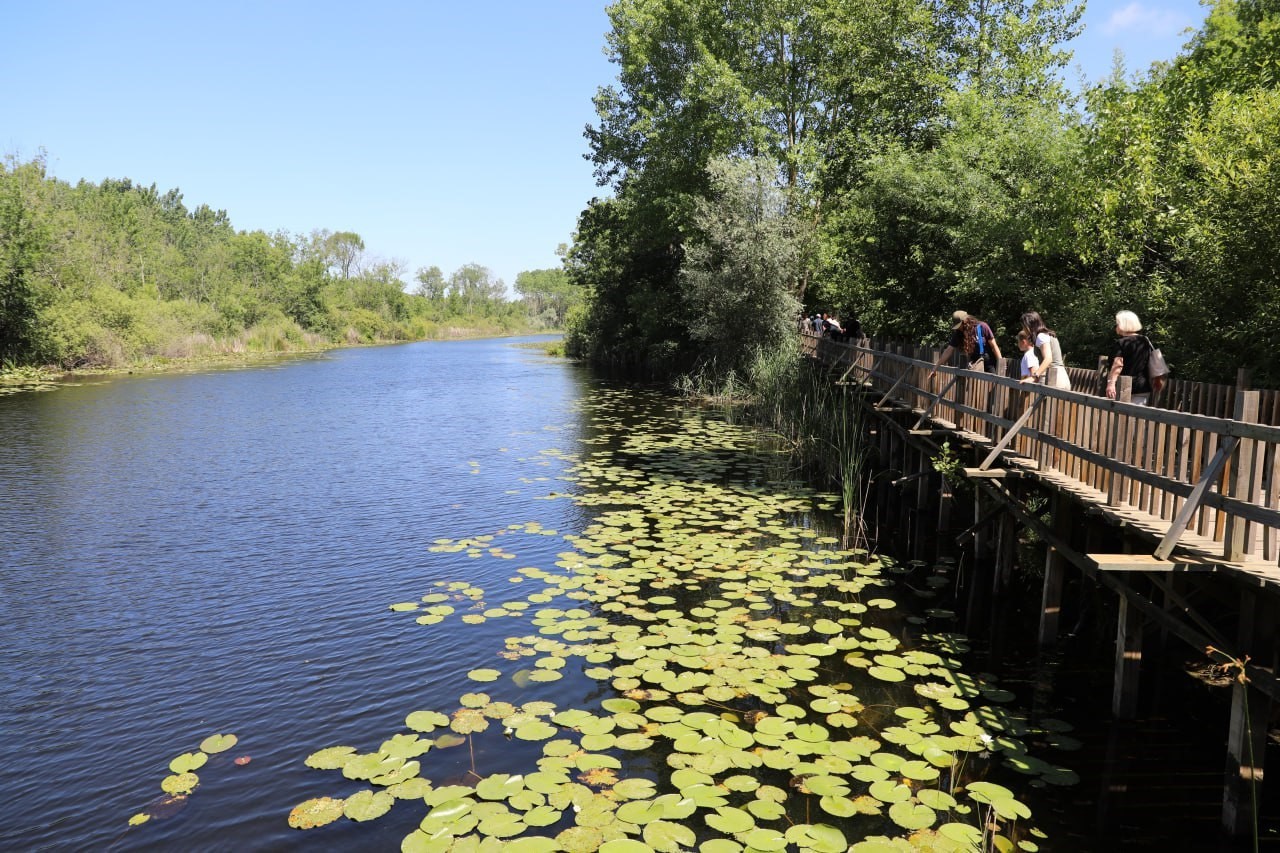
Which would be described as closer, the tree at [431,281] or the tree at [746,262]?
the tree at [746,262]

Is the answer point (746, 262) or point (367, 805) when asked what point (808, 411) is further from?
point (367, 805)

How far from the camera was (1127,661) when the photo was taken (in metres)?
6.09

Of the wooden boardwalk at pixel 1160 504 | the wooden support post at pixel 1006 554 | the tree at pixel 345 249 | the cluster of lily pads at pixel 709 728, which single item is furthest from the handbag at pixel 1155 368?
the tree at pixel 345 249

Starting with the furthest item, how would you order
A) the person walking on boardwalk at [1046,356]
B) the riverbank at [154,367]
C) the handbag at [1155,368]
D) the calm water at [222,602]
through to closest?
the riverbank at [154,367] < the person walking on boardwalk at [1046,356] < the handbag at [1155,368] < the calm water at [222,602]

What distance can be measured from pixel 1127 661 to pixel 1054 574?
1457 millimetres

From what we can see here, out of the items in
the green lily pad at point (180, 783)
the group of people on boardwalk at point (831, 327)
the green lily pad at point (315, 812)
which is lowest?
the green lily pad at point (180, 783)

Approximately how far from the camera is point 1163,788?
5.30 meters

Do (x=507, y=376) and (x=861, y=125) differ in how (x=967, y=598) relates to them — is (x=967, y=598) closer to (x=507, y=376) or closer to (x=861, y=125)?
(x=861, y=125)

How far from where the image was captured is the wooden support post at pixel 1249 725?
4664 millimetres

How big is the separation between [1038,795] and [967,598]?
4141 mm

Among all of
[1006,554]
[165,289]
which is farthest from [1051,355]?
[165,289]

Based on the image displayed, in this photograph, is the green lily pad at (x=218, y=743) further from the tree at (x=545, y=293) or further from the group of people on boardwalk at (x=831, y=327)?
the tree at (x=545, y=293)

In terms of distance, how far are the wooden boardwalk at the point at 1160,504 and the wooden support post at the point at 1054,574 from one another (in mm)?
11

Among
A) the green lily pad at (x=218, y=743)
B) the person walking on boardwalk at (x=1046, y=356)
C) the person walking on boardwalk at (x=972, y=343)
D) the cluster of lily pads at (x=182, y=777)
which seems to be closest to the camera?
the cluster of lily pads at (x=182, y=777)
